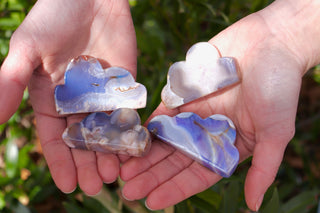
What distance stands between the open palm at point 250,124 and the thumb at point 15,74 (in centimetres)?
32

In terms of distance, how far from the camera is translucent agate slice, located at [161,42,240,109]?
1052 mm

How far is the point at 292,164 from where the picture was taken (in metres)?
1.70

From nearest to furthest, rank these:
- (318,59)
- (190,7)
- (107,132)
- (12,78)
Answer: (12,78)
(107,132)
(318,59)
(190,7)

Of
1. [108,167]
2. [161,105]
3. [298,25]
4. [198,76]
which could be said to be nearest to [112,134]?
[108,167]

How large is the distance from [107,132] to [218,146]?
0.31 metres

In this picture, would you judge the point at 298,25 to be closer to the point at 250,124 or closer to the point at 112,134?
the point at 250,124

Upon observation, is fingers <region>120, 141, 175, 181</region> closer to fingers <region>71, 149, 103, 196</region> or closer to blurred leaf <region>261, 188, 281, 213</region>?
fingers <region>71, 149, 103, 196</region>

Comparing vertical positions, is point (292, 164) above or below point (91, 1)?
below

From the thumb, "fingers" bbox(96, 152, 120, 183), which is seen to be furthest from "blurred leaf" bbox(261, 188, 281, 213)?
the thumb

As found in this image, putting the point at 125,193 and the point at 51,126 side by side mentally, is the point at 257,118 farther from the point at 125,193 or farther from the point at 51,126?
the point at 51,126

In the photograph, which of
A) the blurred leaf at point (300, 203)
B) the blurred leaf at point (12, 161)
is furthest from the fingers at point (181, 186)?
the blurred leaf at point (12, 161)

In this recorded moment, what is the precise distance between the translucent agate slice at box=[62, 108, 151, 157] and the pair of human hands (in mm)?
25

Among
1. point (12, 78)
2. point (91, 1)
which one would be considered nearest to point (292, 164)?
point (91, 1)

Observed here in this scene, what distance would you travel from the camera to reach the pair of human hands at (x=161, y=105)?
2.80 feet
